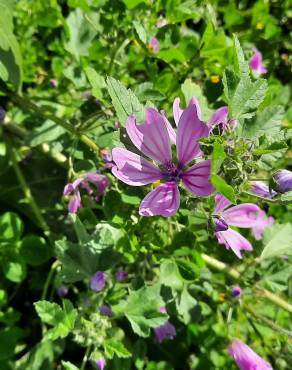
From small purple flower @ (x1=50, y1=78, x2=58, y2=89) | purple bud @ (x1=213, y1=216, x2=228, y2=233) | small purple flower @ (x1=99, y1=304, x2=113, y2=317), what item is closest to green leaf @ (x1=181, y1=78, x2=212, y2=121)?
purple bud @ (x1=213, y1=216, x2=228, y2=233)

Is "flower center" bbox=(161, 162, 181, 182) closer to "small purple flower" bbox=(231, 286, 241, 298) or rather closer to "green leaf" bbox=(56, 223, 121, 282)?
"green leaf" bbox=(56, 223, 121, 282)

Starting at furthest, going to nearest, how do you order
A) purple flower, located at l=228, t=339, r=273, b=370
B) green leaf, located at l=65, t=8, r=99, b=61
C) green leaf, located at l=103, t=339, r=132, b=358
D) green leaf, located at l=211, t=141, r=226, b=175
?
green leaf, located at l=65, t=8, r=99, b=61, purple flower, located at l=228, t=339, r=273, b=370, green leaf, located at l=103, t=339, r=132, b=358, green leaf, located at l=211, t=141, r=226, b=175

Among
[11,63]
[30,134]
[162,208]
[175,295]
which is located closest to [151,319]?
[175,295]

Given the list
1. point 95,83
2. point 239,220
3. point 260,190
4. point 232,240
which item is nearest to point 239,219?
point 239,220

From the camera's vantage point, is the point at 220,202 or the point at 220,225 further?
the point at 220,202

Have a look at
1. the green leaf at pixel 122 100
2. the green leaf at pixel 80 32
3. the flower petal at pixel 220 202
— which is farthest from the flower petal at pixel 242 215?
the green leaf at pixel 80 32

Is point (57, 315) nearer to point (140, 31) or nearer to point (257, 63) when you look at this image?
point (140, 31)

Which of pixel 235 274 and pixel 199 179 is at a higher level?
pixel 199 179

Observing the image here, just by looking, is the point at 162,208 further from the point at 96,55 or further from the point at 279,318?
the point at 279,318
